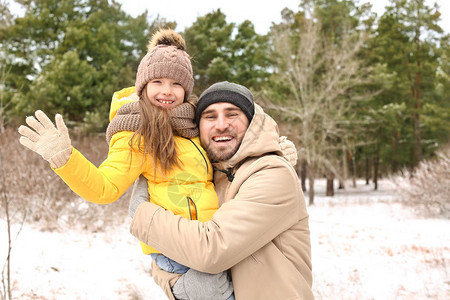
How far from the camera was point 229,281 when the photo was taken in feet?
5.96

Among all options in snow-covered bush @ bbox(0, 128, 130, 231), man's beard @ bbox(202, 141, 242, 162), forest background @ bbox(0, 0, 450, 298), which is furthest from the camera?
forest background @ bbox(0, 0, 450, 298)

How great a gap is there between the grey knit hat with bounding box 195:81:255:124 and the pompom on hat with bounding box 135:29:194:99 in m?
0.25

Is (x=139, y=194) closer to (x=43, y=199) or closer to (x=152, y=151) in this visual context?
(x=152, y=151)

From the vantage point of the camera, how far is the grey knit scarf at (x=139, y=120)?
2072 millimetres

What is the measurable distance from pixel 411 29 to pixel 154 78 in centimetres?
2649

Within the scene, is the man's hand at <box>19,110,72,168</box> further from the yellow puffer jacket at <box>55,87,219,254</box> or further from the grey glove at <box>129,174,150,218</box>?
the grey glove at <box>129,174,150,218</box>

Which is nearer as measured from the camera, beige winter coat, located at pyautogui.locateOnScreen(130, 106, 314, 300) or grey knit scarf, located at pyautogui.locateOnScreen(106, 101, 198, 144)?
beige winter coat, located at pyautogui.locateOnScreen(130, 106, 314, 300)

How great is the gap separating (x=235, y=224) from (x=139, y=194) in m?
0.63

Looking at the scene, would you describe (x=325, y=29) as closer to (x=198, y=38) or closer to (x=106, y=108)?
(x=198, y=38)

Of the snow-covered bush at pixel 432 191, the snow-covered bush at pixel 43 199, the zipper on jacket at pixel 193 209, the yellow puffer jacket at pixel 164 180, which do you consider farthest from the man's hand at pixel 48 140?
the snow-covered bush at pixel 432 191

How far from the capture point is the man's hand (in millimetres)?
1643

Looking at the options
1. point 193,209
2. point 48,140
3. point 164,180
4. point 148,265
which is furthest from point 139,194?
point 148,265

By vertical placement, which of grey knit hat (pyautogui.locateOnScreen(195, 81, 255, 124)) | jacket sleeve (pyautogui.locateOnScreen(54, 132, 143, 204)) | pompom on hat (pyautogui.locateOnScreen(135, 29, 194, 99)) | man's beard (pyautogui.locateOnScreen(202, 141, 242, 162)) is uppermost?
pompom on hat (pyautogui.locateOnScreen(135, 29, 194, 99))

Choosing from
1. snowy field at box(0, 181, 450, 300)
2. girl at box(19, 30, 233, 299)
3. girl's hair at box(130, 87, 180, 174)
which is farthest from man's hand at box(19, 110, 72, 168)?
snowy field at box(0, 181, 450, 300)
